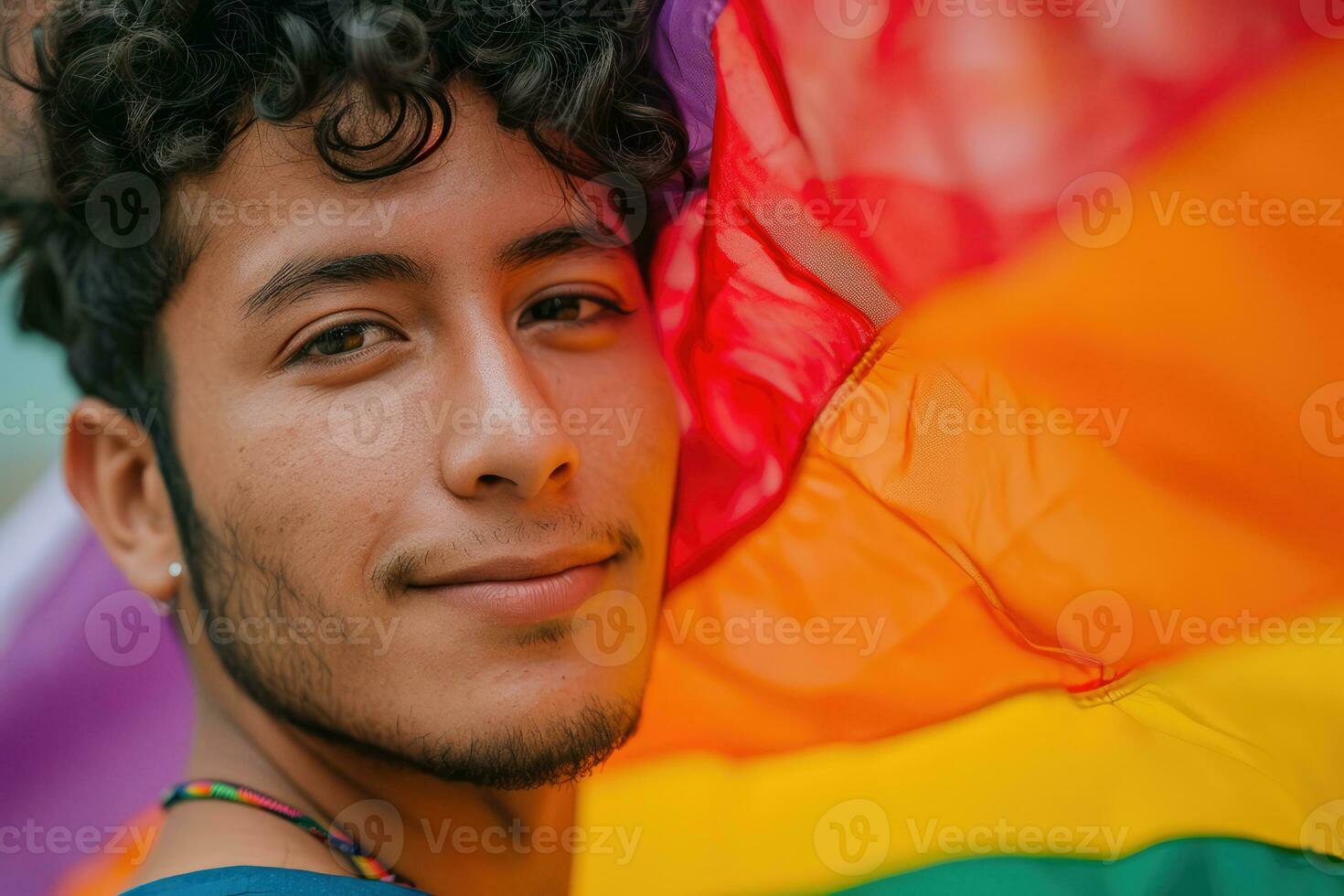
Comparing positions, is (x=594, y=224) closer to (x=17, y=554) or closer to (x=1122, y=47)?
(x=1122, y=47)

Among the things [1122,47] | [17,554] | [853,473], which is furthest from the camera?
[17,554]

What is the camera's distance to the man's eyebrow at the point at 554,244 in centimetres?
154

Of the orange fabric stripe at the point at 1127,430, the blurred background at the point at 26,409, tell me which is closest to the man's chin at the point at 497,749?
the orange fabric stripe at the point at 1127,430

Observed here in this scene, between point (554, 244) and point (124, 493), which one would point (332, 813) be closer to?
point (124, 493)

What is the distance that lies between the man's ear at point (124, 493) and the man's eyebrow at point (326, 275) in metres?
0.35

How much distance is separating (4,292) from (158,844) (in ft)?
3.76

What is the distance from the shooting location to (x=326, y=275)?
1.47 metres

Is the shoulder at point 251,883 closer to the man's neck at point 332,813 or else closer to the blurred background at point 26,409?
the man's neck at point 332,813

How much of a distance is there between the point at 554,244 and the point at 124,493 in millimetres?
756

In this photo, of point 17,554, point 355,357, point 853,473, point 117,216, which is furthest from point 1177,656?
point 17,554

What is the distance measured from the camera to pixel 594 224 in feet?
5.42

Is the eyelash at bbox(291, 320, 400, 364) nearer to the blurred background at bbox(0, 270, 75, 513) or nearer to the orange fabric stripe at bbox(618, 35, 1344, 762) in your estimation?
the orange fabric stripe at bbox(618, 35, 1344, 762)

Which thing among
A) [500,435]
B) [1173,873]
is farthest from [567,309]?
[1173,873]

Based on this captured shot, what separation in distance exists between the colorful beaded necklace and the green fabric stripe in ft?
2.92
